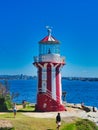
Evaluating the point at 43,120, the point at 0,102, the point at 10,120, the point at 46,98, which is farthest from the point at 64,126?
the point at 0,102

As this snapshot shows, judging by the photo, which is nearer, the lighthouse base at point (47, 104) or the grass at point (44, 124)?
the grass at point (44, 124)

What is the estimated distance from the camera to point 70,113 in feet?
138

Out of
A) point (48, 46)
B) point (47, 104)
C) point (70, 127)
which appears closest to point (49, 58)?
point (48, 46)

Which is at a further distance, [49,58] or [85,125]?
[49,58]

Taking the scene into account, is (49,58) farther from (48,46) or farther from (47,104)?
(47,104)

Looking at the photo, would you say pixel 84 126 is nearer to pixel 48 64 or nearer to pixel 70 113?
pixel 70 113

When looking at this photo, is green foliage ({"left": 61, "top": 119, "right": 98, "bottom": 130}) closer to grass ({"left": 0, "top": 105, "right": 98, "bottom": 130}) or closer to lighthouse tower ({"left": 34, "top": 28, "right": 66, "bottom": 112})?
grass ({"left": 0, "top": 105, "right": 98, "bottom": 130})

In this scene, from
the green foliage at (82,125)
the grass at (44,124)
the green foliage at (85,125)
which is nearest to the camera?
→ the grass at (44,124)

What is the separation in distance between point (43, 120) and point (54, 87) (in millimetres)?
7263

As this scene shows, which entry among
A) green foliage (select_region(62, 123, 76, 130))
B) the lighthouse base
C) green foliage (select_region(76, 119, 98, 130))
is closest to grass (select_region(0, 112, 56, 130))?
green foliage (select_region(62, 123, 76, 130))

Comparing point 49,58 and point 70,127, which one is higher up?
point 49,58

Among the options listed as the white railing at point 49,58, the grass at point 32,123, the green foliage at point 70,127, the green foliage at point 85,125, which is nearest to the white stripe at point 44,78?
the white railing at point 49,58

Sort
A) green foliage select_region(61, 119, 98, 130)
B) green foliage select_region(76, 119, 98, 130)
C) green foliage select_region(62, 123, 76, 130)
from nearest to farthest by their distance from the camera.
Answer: green foliage select_region(62, 123, 76, 130), green foliage select_region(61, 119, 98, 130), green foliage select_region(76, 119, 98, 130)

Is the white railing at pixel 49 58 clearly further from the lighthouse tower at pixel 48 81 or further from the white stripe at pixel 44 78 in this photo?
the white stripe at pixel 44 78
